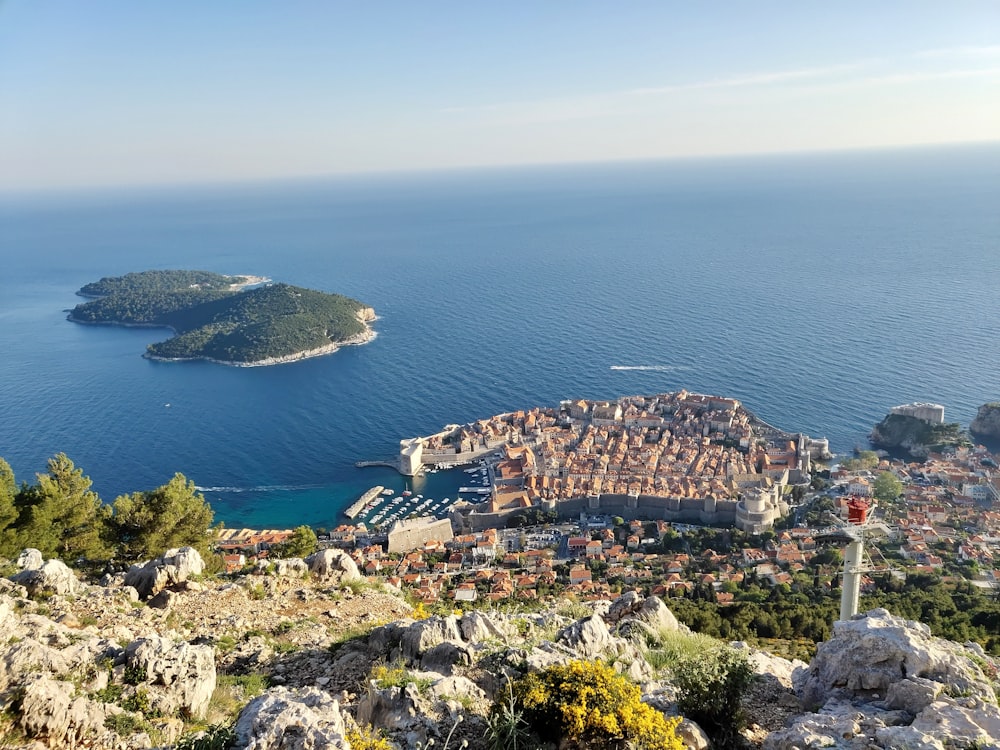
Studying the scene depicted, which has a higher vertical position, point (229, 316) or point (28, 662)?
point (28, 662)

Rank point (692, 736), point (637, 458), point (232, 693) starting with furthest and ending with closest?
point (637, 458) → point (232, 693) → point (692, 736)

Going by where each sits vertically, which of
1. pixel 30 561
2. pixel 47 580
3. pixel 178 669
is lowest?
pixel 30 561

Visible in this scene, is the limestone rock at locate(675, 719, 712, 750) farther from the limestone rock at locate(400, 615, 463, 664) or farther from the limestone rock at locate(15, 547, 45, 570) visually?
the limestone rock at locate(15, 547, 45, 570)

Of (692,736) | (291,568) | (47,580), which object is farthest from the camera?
(291,568)

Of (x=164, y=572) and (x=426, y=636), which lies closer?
(x=426, y=636)

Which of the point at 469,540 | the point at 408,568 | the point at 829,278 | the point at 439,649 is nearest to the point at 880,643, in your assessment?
the point at 439,649

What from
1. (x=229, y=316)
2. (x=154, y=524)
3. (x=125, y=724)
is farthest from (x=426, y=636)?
(x=229, y=316)

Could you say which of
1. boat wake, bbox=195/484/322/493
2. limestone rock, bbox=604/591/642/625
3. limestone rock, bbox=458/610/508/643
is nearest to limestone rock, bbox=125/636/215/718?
limestone rock, bbox=458/610/508/643

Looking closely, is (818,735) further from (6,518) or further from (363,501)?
(363,501)
